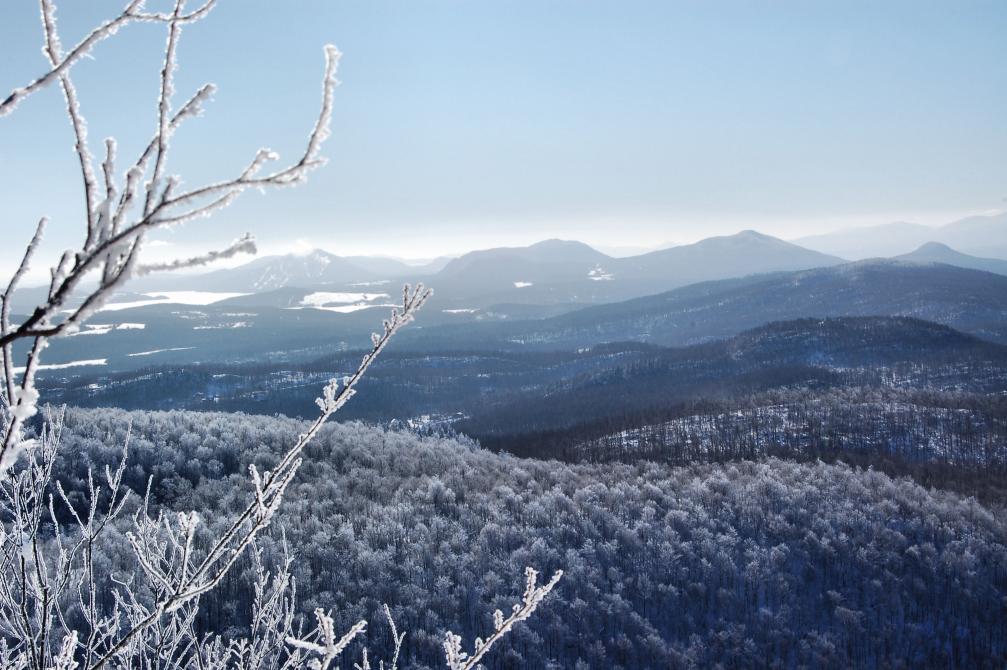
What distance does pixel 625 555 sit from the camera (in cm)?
2484

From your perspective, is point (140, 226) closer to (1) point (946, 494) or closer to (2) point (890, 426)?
(1) point (946, 494)

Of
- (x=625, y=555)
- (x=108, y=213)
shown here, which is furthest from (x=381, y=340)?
(x=625, y=555)

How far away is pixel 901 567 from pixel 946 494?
11.7 meters

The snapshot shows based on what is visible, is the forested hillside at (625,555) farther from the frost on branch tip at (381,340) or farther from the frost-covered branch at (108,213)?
the frost-covered branch at (108,213)

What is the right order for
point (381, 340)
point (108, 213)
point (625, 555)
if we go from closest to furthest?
1. point (108, 213)
2. point (381, 340)
3. point (625, 555)

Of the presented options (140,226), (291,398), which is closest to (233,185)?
(140,226)

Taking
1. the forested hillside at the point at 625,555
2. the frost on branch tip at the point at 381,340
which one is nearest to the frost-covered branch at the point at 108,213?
the frost on branch tip at the point at 381,340

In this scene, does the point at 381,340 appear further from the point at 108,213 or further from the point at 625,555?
the point at 625,555

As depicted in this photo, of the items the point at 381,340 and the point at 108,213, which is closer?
the point at 108,213

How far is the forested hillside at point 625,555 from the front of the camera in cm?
2081

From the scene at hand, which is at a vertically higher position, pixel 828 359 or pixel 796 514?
pixel 796 514

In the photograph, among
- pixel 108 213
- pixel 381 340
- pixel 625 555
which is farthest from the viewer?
pixel 625 555

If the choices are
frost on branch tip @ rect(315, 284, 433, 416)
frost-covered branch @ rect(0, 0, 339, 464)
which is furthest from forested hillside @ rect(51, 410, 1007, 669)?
frost-covered branch @ rect(0, 0, 339, 464)

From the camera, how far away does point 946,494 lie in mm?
33625
